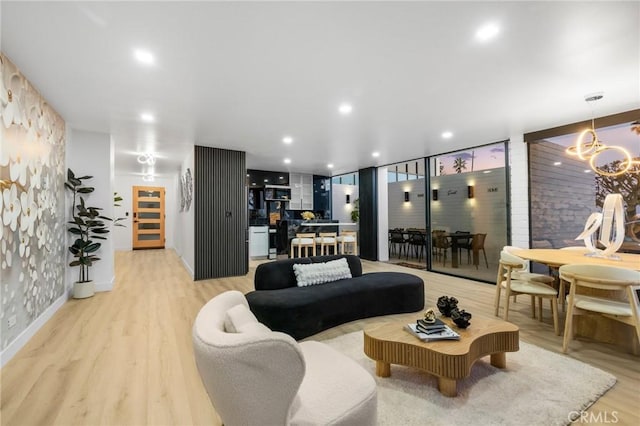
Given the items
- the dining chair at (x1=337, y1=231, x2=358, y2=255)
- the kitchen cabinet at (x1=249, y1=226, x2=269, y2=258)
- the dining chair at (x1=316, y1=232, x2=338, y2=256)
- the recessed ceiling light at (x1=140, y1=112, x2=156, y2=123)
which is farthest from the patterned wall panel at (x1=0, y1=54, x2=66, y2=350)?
the dining chair at (x1=337, y1=231, x2=358, y2=255)

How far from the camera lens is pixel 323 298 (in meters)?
3.12

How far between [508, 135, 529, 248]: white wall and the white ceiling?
1.59 ft

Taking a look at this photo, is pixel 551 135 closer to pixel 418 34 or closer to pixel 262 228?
pixel 418 34

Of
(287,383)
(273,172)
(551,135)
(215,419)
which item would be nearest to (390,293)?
(215,419)

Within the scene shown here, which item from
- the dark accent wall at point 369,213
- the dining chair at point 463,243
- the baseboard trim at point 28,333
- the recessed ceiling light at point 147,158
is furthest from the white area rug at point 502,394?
the recessed ceiling light at point 147,158

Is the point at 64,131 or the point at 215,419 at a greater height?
the point at 64,131

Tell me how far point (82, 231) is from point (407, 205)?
22.2 feet

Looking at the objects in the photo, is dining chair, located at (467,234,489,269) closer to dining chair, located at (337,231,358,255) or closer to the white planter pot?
dining chair, located at (337,231,358,255)

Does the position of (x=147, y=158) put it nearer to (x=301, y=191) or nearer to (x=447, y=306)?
(x=301, y=191)

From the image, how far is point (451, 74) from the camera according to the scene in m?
2.79

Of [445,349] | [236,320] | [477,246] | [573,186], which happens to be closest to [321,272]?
[445,349]

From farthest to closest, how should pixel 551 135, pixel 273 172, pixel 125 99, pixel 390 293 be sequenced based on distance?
pixel 273 172 → pixel 551 135 → pixel 390 293 → pixel 125 99

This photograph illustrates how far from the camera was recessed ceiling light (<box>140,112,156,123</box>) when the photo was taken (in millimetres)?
3861

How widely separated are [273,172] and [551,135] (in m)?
6.77
